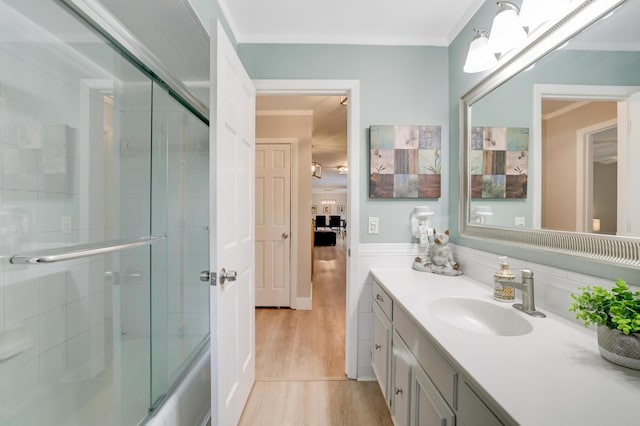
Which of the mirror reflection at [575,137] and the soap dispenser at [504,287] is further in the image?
the soap dispenser at [504,287]

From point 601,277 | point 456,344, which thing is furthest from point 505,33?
point 456,344

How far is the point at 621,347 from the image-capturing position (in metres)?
0.67

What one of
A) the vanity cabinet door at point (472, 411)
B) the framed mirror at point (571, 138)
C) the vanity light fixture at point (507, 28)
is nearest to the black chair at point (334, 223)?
the framed mirror at point (571, 138)

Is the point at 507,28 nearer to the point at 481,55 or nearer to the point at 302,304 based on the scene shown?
the point at 481,55

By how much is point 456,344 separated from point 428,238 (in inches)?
44.2

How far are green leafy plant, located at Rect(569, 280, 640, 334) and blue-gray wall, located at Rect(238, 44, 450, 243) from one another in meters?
1.19

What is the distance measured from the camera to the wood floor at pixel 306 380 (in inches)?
61.7

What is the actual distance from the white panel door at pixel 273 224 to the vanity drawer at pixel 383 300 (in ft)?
5.90

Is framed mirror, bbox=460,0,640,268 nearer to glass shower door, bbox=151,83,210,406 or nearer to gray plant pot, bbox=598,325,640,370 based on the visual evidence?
gray plant pot, bbox=598,325,640,370

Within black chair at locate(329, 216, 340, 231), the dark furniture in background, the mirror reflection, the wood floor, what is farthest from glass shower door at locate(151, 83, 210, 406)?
black chair at locate(329, 216, 340, 231)

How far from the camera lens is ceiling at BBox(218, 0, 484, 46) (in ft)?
5.19

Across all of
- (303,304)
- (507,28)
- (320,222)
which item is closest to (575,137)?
(507,28)

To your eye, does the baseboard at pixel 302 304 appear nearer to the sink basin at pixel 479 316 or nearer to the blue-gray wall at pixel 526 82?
the blue-gray wall at pixel 526 82

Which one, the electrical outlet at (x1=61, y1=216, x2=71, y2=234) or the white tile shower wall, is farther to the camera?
the electrical outlet at (x1=61, y1=216, x2=71, y2=234)
